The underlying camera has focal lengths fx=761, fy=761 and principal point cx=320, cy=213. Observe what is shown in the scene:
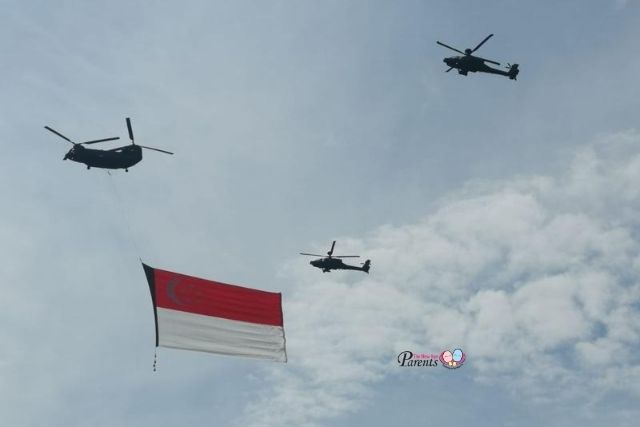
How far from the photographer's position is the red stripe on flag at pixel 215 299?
42.3 meters

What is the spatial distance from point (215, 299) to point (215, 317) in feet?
3.38

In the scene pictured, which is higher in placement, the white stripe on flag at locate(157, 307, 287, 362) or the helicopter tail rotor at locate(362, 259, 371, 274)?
the helicopter tail rotor at locate(362, 259, 371, 274)

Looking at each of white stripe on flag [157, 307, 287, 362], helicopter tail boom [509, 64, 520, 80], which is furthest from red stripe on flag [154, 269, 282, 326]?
helicopter tail boom [509, 64, 520, 80]

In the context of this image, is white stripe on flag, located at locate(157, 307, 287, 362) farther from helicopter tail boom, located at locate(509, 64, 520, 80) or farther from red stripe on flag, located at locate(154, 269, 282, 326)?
helicopter tail boom, located at locate(509, 64, 520, 80)

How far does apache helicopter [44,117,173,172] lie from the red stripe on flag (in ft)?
71.0

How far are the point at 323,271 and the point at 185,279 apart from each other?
43.2m

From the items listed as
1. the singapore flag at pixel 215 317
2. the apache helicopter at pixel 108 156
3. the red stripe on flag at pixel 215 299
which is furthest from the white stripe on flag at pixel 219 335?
the apache helicopter at pixel 108 156

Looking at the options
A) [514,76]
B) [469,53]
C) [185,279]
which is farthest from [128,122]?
[514,76]

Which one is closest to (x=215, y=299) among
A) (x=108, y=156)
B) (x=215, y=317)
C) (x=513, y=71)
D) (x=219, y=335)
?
(x=215, y=317)

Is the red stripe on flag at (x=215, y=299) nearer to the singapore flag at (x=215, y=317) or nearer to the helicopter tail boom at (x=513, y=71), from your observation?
the singapore flag at (x=215, y=317)

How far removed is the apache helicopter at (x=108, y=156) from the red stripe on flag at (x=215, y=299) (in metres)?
21.7

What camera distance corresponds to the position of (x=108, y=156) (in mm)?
63625

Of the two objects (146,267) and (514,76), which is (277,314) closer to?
→ (146,267)

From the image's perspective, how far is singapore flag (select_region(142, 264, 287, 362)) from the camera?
1642 inches
